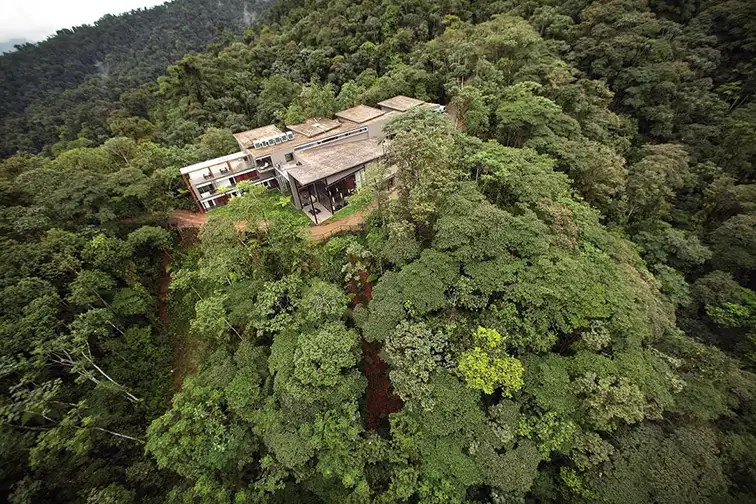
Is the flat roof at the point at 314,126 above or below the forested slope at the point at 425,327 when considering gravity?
above

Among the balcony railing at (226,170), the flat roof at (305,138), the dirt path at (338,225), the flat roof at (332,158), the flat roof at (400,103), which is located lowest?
the dirt path at (338,225)

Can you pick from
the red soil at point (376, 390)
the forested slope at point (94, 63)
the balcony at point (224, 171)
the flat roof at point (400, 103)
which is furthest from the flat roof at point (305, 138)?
the forested slope at point (94, 63)

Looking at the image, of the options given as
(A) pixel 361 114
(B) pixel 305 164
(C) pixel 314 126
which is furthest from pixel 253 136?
(A) pixel 361 114

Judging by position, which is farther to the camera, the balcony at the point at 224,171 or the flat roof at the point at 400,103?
the flat roof at the point at 400,103

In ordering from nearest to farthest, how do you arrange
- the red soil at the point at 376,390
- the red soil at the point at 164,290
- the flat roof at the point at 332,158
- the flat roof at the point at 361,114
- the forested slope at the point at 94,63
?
the red soil at the point at 376,390 → the red soil at the point at 164,290 → the flat roof at the point at 332,158 → the flat roof at the point at 361,114 → the forested slope at the point at 94,63

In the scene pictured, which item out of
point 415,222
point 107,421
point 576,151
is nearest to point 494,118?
point 576,151

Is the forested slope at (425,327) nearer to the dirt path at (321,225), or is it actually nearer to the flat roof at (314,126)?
the dirt path at (321,225)

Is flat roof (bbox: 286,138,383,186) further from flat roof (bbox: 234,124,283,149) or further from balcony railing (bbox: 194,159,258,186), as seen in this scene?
balcony railing (bbox: 194,159,258,186)

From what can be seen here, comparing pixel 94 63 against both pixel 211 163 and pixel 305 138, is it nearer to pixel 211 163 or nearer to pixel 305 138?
pixel 211 163
